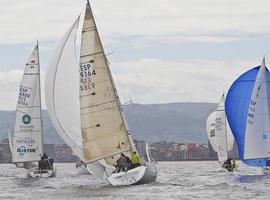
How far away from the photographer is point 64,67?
4075 centimetres

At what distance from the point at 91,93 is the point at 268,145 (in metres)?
10.5

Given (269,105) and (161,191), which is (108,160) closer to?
(161,191)

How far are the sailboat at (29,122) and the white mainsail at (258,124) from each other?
40.1ft

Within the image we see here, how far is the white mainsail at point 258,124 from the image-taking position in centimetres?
4450

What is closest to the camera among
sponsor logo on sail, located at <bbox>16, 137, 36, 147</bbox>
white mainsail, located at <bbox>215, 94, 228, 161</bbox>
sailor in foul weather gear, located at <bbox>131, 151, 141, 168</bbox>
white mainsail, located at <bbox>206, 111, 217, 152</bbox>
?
sailor in foul weather gear, located at <bbox>131, 151, 141, 168</bbox>

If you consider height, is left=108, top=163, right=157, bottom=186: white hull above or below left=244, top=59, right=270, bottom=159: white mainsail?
below

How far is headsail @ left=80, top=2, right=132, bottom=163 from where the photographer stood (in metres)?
38.6

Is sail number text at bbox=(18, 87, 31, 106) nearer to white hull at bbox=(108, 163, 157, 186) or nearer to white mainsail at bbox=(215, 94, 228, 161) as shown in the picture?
white hull at bbox=(108, 163, 157, 186)

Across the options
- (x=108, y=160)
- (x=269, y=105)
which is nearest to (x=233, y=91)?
(x=269, y=105)

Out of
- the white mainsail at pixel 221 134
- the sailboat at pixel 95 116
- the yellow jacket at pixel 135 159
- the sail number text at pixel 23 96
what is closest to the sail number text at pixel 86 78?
the sailboat at pixel 95 116

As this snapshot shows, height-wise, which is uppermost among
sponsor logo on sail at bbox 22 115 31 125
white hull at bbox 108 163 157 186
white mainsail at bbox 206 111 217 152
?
sponsor logo on sail at bbox 22 115 31 125

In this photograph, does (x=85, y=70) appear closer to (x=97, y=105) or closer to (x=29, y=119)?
(x=97, y=105)

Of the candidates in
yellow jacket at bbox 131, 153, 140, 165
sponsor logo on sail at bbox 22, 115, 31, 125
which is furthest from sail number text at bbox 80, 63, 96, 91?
sponsor logo on sail at bbox 22, 115, 31, 125

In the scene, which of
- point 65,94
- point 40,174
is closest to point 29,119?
point 40,174
